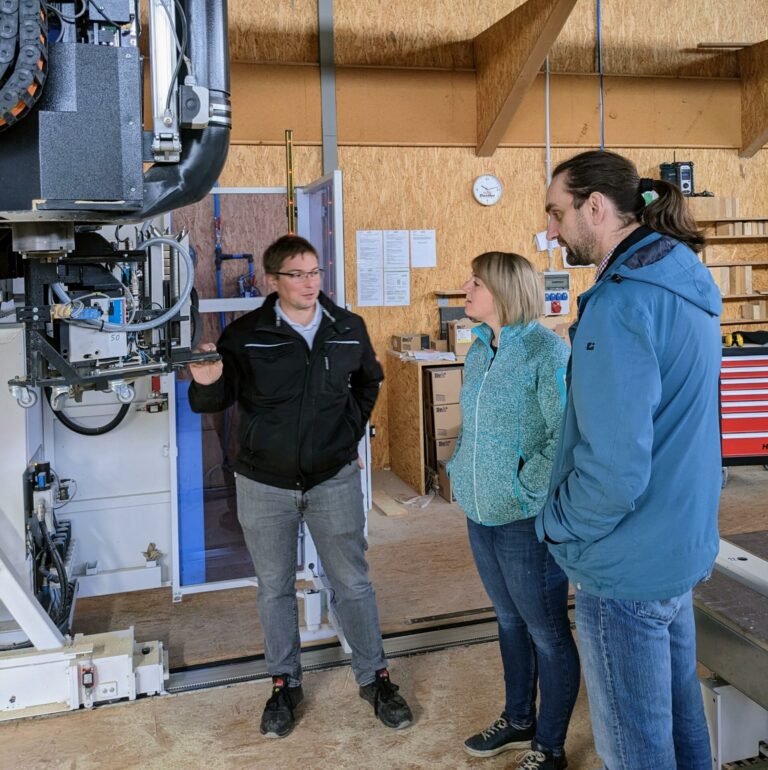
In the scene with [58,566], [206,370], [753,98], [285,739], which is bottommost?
[285,739]

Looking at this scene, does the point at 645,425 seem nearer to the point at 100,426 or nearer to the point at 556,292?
the point at 100,426

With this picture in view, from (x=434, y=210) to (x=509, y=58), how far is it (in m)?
1.19

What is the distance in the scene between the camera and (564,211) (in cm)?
160

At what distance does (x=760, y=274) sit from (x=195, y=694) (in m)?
5.91

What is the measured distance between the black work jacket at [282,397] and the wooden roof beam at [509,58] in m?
3.37

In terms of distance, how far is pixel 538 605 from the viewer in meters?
2.13

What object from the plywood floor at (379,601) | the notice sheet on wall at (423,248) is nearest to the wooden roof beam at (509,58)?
the notice sheet on wall at (423,248)

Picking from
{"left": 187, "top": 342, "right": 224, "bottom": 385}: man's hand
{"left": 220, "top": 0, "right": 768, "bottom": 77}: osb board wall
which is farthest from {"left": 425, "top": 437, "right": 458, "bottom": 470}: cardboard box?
{"left": 187, "top": 342, "right": 224, "bottom": 385}: man's hand

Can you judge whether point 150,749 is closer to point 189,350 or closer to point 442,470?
point 189,350

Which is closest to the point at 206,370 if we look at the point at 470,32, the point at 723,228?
the point at 470,32

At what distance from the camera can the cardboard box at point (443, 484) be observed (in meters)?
5.29

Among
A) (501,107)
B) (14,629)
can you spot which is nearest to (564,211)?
(14,629)

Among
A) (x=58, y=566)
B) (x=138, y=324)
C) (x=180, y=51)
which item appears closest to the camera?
(x=180, y=51)

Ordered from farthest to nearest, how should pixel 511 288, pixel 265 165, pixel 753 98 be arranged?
pixel 753 98 → pixel 265 165 → pixel 511 288
